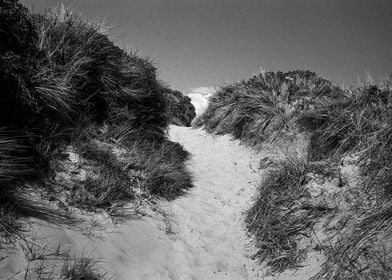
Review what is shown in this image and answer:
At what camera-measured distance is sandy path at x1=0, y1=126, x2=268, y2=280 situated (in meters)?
3.43

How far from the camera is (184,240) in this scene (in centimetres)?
476

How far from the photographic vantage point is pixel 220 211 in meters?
5.78

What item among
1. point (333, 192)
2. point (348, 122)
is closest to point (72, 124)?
point (333, 192)

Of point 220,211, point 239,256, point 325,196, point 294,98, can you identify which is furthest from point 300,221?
point 294,98

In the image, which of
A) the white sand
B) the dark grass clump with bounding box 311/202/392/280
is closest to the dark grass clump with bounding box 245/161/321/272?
the white sand

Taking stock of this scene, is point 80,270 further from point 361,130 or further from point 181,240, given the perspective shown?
point 361,130

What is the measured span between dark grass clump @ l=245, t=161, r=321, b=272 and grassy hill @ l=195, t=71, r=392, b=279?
0.04 feet

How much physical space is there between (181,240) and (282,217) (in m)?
1.60

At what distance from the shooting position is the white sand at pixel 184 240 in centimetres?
347

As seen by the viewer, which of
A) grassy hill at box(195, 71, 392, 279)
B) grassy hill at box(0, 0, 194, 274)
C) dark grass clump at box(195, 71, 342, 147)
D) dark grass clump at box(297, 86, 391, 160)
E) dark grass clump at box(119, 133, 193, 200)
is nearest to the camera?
grassy hill at box(195, 71, 392, 279)

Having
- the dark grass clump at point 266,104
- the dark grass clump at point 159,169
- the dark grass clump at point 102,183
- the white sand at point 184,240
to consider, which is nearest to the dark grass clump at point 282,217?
the white sand at point 184,240

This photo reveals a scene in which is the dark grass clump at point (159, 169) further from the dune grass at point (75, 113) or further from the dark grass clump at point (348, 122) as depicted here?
the dark grass clump at point (348, 122)

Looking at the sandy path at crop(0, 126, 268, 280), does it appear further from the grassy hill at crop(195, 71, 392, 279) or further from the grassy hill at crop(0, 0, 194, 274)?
the grassy hill at crop(195, 71, 392, 279)

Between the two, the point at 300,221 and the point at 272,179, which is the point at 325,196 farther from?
the point at 272,179
